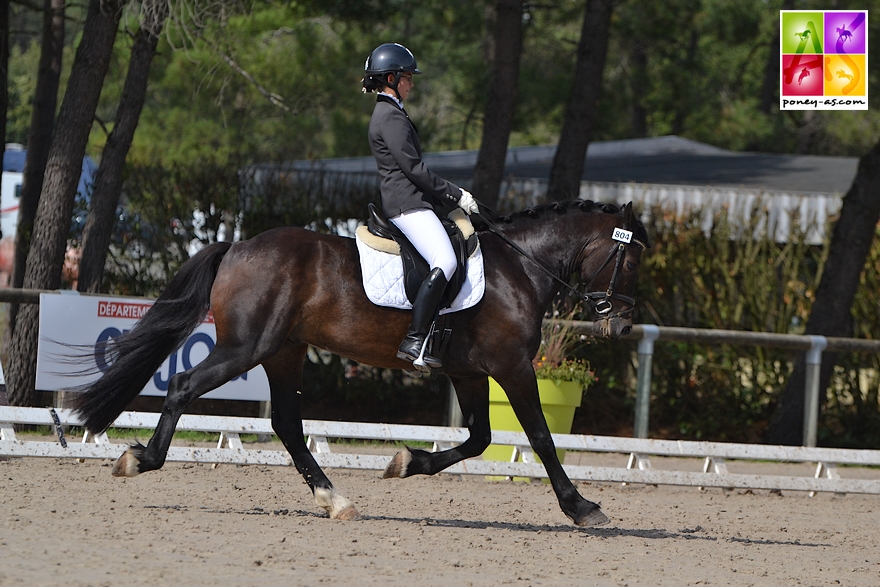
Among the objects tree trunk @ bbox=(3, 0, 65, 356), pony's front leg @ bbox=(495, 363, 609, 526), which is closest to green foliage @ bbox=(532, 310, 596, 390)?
pony's front leg @ bbox=(495, 363, 609, 526)

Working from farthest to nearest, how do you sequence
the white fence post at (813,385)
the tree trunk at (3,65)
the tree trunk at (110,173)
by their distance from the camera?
the tree trunk at (3,65)
the tree trunk at (110,173)
the white fence post at (813,385)

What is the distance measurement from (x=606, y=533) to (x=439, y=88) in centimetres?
4962

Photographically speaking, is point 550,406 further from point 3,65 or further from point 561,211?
point 3,65

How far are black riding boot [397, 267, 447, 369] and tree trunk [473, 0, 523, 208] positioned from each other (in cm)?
555

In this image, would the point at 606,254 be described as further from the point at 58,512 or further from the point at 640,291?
the point at 640,291

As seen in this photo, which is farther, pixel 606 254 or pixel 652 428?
pixel 652 428

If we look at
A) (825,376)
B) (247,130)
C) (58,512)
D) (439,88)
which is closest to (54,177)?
(58,512)

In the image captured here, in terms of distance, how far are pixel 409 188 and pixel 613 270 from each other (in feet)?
4.25

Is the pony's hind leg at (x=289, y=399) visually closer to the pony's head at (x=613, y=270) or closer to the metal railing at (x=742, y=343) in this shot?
the pony's head at (x=613, y=270)

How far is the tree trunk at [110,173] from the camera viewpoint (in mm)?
9398

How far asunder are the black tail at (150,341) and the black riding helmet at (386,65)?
4.09 feet

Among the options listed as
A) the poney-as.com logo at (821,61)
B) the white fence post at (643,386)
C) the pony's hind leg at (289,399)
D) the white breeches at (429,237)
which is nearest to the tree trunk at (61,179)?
the pony's hind leg at (289,399)

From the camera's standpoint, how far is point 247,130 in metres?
31.9

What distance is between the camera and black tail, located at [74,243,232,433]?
568 centimetres
